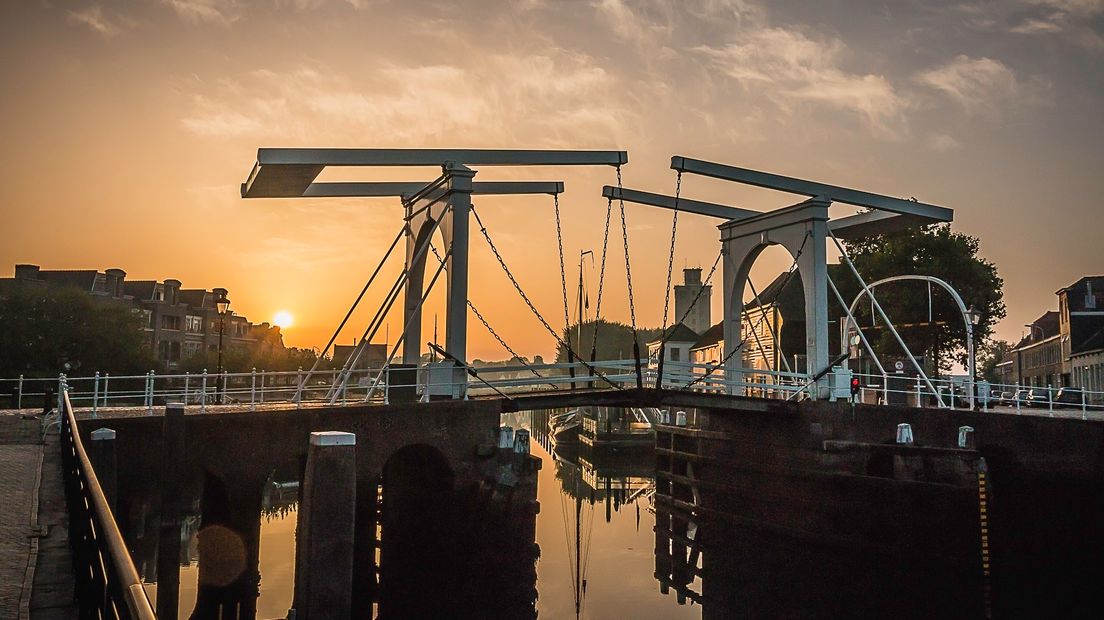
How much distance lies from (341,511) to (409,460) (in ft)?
29.5

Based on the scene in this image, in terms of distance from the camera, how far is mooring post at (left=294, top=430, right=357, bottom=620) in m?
8.12

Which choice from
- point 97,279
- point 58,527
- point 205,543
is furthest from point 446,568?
point 97,279

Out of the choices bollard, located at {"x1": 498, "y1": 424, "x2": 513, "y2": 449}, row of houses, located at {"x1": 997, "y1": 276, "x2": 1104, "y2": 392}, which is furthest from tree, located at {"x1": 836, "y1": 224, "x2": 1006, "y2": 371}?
bollard, located at {"x1": 498, "y1": 424, "x2": 513, "y2": 449}

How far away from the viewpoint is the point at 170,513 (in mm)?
11836

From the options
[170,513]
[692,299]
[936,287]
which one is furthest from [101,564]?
[692,299]

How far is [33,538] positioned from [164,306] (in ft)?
169

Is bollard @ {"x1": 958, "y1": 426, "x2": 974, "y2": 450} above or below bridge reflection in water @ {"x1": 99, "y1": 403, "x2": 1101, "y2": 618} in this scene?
above

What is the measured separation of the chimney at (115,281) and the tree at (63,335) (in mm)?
11337

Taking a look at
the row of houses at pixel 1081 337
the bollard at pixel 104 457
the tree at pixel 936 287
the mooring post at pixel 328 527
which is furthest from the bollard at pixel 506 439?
the row of houses at pixel 1081 337

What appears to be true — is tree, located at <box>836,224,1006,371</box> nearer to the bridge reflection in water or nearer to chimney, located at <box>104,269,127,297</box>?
the bridge reflection in water

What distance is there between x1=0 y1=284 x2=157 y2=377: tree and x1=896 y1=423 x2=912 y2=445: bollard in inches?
1260

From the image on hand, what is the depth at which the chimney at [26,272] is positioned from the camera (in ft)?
157

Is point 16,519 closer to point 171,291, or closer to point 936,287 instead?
point 936,287

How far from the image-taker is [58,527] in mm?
7250
